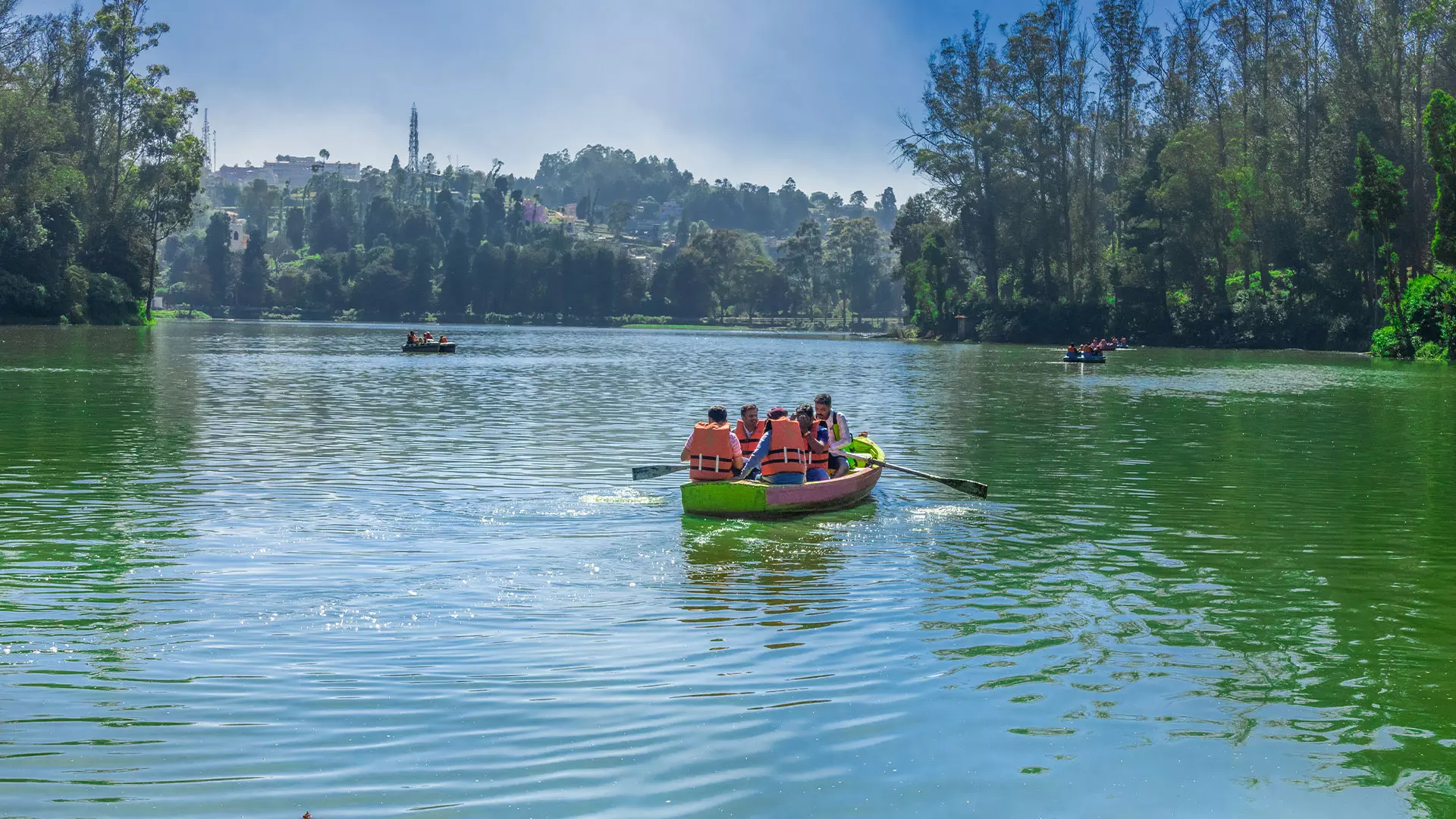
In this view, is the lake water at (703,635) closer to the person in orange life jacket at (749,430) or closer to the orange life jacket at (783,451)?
the orange life jacket at (783,451)

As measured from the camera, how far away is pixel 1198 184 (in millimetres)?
105250

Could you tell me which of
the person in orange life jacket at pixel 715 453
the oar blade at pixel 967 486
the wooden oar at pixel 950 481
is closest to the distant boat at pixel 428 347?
the wooden oar at pixel 950 481

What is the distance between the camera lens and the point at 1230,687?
11.1 meters

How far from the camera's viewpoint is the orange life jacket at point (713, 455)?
20.4 metres

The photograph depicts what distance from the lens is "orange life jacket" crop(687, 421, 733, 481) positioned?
20438mm

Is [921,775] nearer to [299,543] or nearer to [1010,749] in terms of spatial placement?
[1010,749]

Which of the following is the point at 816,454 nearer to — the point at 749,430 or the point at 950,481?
the point at 749,430

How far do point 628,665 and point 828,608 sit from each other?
10.4 ft

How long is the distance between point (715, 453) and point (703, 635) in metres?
7.93

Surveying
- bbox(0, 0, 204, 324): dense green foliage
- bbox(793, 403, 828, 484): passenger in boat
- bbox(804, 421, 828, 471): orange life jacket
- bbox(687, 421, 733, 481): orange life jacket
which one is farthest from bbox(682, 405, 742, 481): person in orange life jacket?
bbox(0, 0, 204, 324): dense green foliage

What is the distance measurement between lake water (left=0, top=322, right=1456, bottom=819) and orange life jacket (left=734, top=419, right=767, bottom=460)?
1.69 metres

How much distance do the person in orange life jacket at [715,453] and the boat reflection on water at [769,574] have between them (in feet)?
2.62

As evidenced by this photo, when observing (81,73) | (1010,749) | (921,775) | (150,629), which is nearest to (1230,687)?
(1010,749)

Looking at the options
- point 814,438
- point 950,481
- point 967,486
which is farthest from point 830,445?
point 967,486
